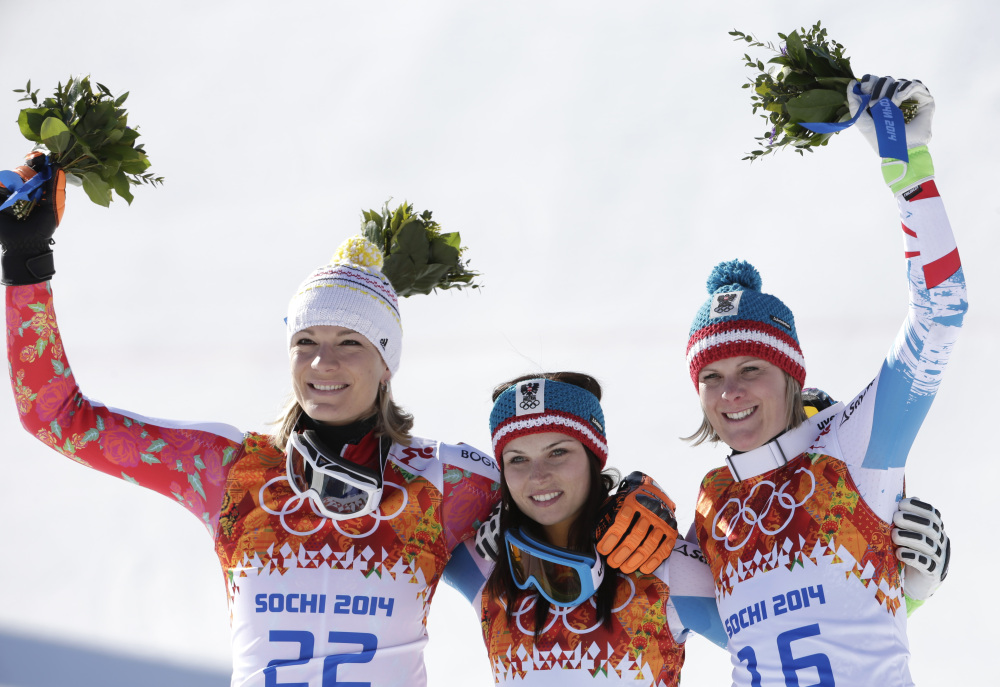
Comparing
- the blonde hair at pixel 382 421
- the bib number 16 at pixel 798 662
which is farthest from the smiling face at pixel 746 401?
the blonde hair at pixel 382 421

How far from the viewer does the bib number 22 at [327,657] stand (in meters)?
2.69

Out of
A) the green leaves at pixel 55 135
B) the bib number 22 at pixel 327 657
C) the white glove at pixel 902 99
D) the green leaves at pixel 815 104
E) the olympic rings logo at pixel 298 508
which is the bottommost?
the bib number 22 at pixel 327 657

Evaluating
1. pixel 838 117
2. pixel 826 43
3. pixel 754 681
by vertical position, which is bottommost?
pixel 754 681

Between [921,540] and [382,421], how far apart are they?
1745 millimetres

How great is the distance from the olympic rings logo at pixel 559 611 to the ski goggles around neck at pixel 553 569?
0.14ft

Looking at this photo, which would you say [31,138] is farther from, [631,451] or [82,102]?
[631,451]

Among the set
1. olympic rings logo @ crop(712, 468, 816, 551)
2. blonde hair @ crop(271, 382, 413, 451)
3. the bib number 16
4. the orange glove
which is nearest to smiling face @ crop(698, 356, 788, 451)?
olympic rings logo @ crop(712, 468, 816, 551)

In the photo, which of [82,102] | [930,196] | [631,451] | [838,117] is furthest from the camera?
[631,451]

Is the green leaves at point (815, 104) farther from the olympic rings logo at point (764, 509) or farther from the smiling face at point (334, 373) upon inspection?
the smiling face at point (334, 373)

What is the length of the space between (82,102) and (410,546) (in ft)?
6.00

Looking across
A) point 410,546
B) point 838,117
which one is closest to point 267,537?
point 410,546

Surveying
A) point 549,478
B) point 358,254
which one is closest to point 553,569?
point 549,478

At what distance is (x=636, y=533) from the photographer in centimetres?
278

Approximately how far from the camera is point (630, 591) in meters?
2.85
